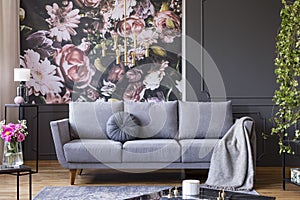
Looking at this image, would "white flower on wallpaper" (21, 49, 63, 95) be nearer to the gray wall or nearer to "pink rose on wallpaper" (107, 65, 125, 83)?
"pink rose on wallpaper" (107, 65, 125, 83)

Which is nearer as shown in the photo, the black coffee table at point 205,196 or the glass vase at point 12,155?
the black coffee table at point 205,196

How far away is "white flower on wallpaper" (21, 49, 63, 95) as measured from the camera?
22.1ft

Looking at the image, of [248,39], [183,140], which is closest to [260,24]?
[248,39]

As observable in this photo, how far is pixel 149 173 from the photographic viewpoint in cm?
589

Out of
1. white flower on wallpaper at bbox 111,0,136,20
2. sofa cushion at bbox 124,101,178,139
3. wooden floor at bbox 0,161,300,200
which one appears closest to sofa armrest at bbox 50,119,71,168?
wooden floor at bbox 0,161,300,200

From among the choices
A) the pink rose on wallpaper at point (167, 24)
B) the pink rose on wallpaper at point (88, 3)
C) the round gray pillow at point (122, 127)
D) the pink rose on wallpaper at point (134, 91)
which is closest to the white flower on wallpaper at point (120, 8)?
the pink rose on wallpaper at point (88, 3)

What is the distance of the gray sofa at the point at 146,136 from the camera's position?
525 cm

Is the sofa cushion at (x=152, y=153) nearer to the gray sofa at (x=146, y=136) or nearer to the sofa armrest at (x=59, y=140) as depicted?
the gray sofa at (x=146, y=136)

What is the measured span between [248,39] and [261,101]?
31.8 inches

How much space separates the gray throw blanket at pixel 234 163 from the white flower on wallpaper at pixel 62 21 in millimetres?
2742

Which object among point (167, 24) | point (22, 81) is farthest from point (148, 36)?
point (22, 81)

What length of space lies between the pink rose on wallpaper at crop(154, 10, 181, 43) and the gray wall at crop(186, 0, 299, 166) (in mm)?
399

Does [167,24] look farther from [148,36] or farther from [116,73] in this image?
[116,73]

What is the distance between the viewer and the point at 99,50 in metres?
6.79
